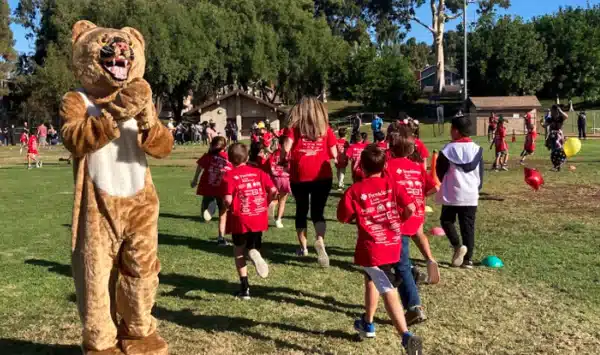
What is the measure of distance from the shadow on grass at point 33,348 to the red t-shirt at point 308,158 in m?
3.41

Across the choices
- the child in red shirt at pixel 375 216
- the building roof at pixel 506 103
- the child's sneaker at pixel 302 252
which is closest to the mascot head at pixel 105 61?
the child in red shirt at pixel 375 216

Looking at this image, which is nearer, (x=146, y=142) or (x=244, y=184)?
(x=146, y=142)

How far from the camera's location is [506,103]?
50031 mm

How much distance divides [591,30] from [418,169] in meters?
60.6

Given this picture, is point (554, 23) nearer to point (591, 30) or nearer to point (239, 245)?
point (591, 30)

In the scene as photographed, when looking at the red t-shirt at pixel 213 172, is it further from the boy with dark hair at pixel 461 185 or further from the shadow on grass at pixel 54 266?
the boy with dark hair at pixel 461 185

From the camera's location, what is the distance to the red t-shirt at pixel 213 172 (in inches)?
348

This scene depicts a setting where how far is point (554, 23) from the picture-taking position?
60562 millimetres

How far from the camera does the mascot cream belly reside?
402 centimetres

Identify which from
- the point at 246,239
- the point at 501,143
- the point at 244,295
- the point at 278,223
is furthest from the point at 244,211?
the point at 501,143

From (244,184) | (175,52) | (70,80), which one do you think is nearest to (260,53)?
(175,52)

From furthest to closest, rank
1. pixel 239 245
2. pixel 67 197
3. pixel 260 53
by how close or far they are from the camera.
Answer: pixel 260 53
pixel 67 197
pixel 239 245

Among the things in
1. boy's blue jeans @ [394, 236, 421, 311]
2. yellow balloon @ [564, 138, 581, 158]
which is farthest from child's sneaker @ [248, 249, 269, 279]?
yellow balloon @ [564, 138, 581, 158]

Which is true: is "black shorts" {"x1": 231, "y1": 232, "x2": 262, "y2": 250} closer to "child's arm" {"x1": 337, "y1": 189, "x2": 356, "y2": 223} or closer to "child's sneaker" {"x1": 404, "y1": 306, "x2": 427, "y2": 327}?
"child's arm" {"x1": 337, "y1": 189, "x2": 356, "y2": 223}
